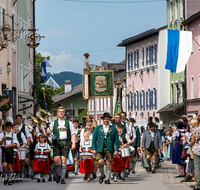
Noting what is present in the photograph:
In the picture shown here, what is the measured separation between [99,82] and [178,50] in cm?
1592

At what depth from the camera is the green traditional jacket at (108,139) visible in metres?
15.9

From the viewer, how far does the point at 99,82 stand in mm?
41531

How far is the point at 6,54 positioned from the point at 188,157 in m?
18.2

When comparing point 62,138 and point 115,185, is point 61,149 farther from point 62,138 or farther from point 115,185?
point 115,185

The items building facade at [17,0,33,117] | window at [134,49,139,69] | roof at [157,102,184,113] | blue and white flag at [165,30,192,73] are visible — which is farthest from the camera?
window at [134,49,139,69]

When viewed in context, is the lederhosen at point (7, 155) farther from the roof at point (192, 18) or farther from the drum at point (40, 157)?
the roof at point (192, 18)

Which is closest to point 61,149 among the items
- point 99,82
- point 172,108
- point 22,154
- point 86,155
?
point 86,155

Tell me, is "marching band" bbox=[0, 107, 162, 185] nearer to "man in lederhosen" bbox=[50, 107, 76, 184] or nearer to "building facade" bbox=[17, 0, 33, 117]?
"man in lederhosen" bbox=[50, 107, 76, 184]

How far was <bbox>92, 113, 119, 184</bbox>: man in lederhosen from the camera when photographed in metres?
15.9

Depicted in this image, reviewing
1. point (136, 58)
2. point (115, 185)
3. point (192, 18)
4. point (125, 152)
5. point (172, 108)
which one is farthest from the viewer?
point (136, 58)

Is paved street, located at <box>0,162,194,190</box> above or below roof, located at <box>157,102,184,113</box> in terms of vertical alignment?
below

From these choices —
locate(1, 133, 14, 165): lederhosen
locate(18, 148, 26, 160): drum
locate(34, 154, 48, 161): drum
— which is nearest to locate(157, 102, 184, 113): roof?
locate(18, 148, 26, 160): drum

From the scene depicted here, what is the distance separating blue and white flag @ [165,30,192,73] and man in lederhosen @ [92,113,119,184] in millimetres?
10205

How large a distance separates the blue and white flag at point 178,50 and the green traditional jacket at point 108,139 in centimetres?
1021
